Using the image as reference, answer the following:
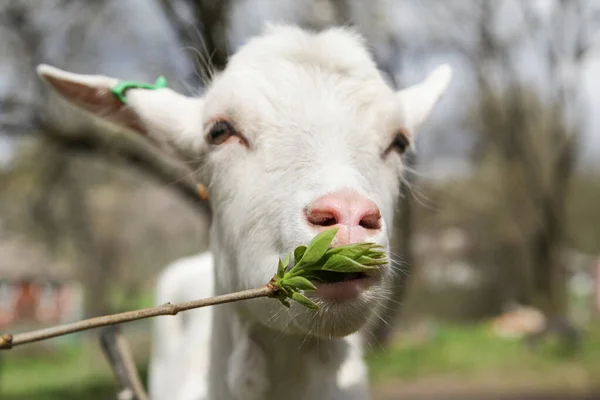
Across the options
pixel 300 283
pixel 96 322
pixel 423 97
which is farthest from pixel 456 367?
pixel 96 322

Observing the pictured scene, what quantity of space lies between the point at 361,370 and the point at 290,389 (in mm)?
541

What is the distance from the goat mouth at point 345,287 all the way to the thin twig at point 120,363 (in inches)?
60.5

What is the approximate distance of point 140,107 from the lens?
338cm

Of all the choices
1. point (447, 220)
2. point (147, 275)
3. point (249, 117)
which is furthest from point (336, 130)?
point (147, 275)

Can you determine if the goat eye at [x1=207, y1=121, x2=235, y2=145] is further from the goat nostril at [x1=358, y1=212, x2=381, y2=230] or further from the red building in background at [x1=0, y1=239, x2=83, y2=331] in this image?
the red building in background at [x1=0, y1=239, x2=83, y2=331]

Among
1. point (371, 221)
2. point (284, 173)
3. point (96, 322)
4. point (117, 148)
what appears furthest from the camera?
point (117, 148)

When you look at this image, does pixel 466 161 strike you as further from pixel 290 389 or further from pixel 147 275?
pixel 147 275

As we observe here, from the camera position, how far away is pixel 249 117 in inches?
115

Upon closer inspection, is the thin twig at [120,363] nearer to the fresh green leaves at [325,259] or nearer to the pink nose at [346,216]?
the pink nose at [346,216]

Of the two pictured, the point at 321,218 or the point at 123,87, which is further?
the point at 123,87

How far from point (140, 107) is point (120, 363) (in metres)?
1.23

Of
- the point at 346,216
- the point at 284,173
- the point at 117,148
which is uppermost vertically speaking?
the point at 117,148

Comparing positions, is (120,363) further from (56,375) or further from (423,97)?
(56,375)

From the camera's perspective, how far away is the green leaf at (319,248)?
198cm
